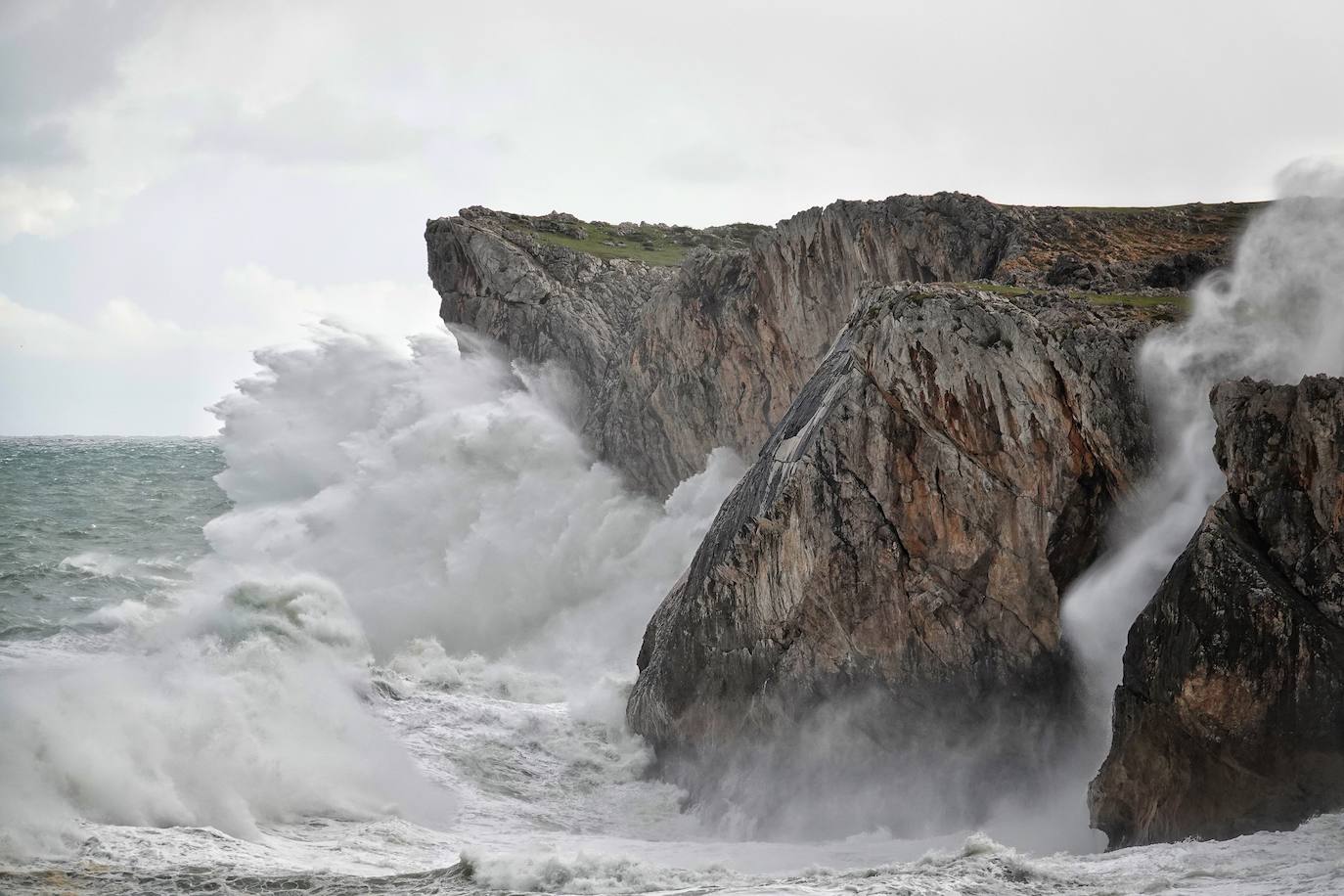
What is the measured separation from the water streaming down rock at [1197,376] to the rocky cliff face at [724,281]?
4427 millimetres

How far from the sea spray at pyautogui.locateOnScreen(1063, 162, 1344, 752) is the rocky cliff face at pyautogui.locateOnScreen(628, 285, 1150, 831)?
398mm

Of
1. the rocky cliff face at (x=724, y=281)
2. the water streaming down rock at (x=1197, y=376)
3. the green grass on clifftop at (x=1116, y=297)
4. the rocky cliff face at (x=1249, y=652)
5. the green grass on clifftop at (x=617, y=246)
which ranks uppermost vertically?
the green grass on clifftop at (x=617, y=246)

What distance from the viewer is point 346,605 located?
2934 centimetres

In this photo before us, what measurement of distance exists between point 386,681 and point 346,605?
478 centimetres

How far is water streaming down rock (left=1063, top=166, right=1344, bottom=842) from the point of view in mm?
16422

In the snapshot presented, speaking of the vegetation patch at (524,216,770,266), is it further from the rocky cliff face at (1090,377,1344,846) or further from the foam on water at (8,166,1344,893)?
the rocky cliff face at (1090,377,1344,846)

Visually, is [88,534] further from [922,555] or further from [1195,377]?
[1195,377]

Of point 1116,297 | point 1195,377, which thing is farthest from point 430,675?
point 1195,377

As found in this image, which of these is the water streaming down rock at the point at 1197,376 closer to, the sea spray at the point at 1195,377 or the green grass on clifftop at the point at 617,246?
the sea spray at the point at 1195,377

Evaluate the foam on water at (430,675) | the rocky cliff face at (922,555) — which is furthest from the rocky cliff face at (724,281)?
the rocky cliff face at (922,555)

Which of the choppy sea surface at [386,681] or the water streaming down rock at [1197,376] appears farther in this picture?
the water streaming down rock at [1197,376]

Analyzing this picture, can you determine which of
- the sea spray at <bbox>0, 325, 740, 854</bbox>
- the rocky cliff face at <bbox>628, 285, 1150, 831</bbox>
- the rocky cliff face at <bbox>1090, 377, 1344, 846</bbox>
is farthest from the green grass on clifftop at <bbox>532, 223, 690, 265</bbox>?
the rocky cliff face at <bbox>1090, 377, 1344, 846</bbox>

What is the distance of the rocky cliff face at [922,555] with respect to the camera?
17.7 m

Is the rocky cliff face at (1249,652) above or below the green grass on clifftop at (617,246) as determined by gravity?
below
